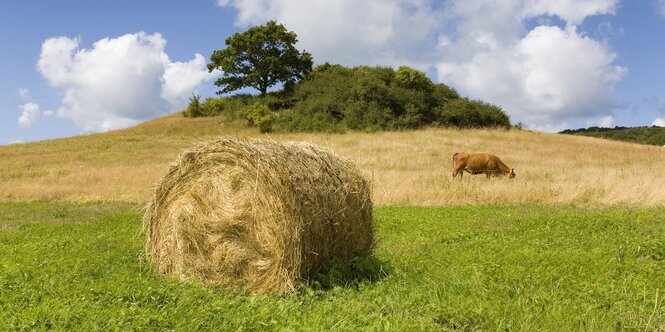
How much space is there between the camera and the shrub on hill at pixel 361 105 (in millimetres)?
50031

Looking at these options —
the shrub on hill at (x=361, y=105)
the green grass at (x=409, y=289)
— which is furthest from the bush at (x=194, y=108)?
the green grass at (x=409, y=289)

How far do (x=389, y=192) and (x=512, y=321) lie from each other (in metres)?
13.9

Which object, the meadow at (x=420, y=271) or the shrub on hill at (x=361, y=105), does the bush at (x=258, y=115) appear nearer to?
the shrub on hill at (x=361, y=105)

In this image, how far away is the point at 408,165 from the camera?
31.2 meters

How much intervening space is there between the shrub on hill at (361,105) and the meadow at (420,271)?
2857 centimetres

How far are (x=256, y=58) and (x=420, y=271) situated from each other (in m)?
51.7

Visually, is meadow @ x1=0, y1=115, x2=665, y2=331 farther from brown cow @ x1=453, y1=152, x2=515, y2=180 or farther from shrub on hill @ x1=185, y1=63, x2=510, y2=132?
shrub on hill @ x1=185, y1=63, x2=510, y2=132

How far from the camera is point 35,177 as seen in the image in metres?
29.9

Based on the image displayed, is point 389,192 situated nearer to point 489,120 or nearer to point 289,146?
point 289,146

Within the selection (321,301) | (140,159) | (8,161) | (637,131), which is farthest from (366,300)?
(637,131)

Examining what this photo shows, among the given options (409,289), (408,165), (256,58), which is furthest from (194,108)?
(409,289)

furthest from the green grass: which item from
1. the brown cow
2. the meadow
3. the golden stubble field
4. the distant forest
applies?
the distant forest

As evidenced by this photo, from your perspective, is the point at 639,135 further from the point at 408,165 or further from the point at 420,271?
the point at 420,271

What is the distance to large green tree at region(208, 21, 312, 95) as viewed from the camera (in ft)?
188
